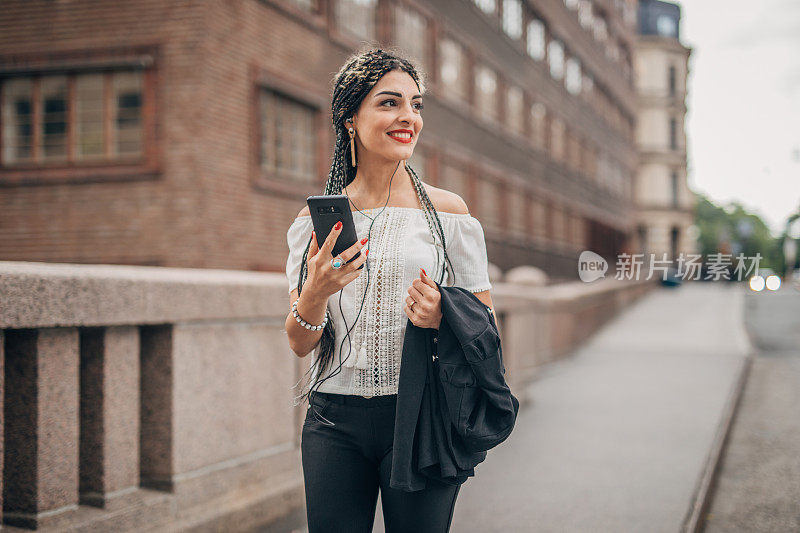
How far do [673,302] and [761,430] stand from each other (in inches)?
1038

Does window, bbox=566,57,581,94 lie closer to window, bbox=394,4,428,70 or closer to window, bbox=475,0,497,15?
window, bbox=475,0,497,15

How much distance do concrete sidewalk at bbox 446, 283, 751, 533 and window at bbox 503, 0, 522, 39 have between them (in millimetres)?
15337

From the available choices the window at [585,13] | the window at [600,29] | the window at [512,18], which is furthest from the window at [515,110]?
→ the window at [600,29]

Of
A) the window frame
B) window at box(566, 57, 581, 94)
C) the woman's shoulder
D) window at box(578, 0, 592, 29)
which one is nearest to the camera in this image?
the woman's shoulder

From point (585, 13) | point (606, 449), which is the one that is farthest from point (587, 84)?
point (606, 449)

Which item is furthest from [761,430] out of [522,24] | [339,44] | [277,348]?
[522,24]

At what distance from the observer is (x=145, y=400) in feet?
14.2

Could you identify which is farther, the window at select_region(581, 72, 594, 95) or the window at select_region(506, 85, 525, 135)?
the window at select_region(581, 72, 594, 95)

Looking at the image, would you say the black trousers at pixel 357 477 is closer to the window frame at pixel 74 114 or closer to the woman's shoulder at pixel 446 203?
the woman's shoulder at pixel 446 203

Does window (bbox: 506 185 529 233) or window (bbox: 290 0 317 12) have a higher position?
window (bbox: 290 0 317 12)

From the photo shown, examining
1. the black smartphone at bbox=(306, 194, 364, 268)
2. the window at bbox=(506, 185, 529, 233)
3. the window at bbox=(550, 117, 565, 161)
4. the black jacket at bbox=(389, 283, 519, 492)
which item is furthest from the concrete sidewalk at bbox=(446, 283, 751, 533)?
the window at bbox=(550, 117, 565, 161)

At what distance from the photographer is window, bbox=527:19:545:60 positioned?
31.1 meters

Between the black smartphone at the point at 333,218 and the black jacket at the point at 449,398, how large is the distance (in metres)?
0.33

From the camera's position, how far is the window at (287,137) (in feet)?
47.0
